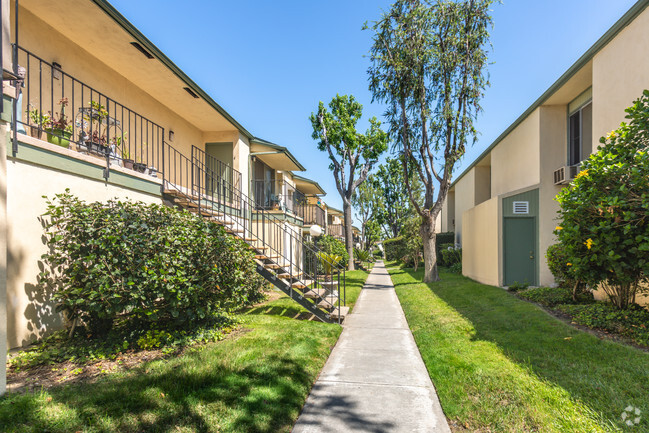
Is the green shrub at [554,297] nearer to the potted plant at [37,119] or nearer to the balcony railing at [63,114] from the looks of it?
the balcony railing at [63,114]

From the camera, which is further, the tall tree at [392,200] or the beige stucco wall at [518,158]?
the tall tree at [392,200]

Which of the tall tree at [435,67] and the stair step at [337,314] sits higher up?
the tall tree at [435,67]

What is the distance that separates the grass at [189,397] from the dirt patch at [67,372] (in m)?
0.19

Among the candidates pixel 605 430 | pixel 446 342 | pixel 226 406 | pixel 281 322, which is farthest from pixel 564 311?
pixel 226 406

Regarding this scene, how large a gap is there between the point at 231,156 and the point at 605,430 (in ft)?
36.9

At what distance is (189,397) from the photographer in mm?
3254

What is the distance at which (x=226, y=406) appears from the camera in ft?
10.4

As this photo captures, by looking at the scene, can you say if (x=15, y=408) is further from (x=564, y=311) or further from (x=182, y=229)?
(x=564, y=311)

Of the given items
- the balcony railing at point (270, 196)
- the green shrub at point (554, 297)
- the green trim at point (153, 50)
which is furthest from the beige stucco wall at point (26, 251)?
the green shrub at point (554, 297)

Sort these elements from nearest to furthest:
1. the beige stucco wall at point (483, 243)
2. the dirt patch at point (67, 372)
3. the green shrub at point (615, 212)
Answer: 1. the dirt patch at point (67, 372)
2. the green shrub at point (615, 212)
3. the beige stucco wall at point (483, 243)

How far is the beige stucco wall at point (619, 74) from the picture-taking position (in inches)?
265

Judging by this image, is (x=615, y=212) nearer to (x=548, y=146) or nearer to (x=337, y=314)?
(x=337, y=314)

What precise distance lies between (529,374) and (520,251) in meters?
8.16

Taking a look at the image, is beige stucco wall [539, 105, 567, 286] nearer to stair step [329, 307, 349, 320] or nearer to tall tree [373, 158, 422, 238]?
stair step [329, 307, 349, 320]
